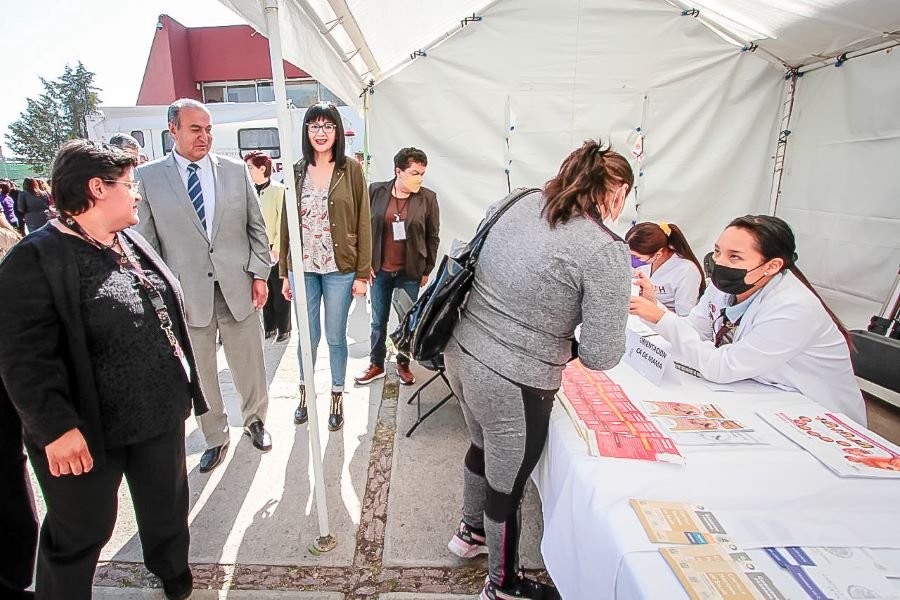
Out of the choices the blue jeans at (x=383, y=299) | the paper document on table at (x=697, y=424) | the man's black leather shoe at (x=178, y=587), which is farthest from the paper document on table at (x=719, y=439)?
the blue jeans at (x=383, y=299)

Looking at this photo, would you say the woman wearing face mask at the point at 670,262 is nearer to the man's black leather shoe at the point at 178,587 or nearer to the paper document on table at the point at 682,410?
the paper document on table at the point at 682,410

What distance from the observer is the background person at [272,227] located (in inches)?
149

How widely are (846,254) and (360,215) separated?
347 cm

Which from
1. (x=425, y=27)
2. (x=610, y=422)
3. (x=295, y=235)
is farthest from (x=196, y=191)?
(x=425, y=27)

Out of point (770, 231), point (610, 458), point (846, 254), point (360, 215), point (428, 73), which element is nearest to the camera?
point (610, 458)

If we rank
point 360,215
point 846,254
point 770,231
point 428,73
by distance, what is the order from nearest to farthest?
point 770,231 → point 360,215 → point 846,254 → point 428,73

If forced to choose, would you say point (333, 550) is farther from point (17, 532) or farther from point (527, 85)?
point (527, 85)

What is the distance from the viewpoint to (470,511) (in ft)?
5.80

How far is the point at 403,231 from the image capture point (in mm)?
3109

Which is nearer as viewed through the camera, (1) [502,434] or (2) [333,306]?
(1) [502,434]

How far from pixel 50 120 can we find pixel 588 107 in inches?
1103

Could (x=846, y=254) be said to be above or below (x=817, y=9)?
below

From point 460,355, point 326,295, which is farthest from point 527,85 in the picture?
point 460,355

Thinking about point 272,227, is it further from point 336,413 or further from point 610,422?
point 610,422
